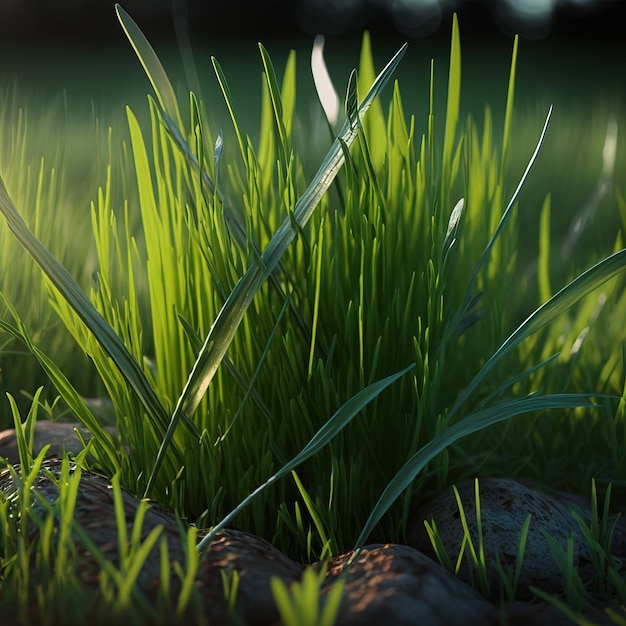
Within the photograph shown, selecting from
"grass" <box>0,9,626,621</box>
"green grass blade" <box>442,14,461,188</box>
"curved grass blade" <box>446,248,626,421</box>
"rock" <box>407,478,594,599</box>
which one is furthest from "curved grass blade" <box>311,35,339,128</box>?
"rock" <box>407,478,594,599</box>

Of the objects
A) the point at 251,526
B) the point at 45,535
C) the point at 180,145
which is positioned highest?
the point at 180,145

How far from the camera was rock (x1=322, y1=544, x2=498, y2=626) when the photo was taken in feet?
1.96

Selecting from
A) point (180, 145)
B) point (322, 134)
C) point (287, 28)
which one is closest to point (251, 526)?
point (180, 145)

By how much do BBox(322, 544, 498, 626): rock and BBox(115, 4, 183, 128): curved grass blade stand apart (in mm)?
480

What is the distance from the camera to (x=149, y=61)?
0.83 m

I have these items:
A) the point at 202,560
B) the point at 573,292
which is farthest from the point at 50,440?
the point at 573,292

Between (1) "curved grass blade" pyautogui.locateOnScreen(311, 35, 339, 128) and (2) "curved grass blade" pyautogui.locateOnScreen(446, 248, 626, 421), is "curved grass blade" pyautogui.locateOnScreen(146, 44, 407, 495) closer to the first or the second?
(1) "curved grass blade" pyautogui.locateOnScreen(311, 35, 339, 128)

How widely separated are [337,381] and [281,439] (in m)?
0.08

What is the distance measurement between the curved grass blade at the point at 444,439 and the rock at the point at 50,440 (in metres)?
0.42

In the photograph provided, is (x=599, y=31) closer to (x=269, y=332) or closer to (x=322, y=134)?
(x=322, y=134)

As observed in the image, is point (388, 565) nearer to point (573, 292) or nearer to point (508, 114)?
point (573, 292)

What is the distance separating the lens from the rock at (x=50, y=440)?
0.97m

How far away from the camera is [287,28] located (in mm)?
9305

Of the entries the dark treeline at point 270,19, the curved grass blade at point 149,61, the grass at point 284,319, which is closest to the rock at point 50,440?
the grass at point 284,319
